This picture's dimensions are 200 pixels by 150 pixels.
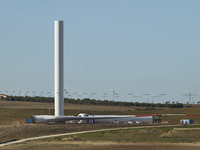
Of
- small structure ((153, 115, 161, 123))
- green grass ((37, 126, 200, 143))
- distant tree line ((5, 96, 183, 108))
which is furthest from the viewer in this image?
distant tree line ((5, 96, 183, 108))

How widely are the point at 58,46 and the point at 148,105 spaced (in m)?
98.8

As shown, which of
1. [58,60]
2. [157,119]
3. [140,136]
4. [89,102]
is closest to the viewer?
[140,136]

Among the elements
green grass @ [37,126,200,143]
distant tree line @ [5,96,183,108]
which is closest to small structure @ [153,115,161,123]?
green grass @ [37,126,200,143]

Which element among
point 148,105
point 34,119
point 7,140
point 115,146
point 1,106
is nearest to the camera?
point 115,146

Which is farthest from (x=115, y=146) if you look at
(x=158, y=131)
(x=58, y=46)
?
(x=58, y=46)

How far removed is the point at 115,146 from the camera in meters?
59.6

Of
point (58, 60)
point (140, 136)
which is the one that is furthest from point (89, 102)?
point (140, 136)

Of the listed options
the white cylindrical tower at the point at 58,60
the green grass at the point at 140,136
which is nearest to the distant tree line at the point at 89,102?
the white cylindrical tower at the point at 58,60

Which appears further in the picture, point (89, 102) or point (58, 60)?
point (89, 102)

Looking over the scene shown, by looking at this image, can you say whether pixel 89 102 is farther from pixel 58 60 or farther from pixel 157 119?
pixel 58 60

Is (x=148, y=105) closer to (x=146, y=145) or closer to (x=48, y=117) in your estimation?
(x=48, y=117)

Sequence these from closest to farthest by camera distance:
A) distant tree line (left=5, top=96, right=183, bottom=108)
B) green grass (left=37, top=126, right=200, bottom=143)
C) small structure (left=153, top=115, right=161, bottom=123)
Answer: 1. green grass (left=37, top=126, right=200, bottom=143)
2. small structure (left=153, top=115, right=161, bottom=123)
3. distant tree line (left=5, top=96, right=183, bottom=108)

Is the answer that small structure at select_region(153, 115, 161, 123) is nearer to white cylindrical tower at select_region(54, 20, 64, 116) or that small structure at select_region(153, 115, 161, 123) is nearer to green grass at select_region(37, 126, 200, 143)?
green grass at select_region(37, 126, 200, 143)

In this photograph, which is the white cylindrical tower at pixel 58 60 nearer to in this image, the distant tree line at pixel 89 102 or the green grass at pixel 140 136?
the green grass at pixel 140 136
